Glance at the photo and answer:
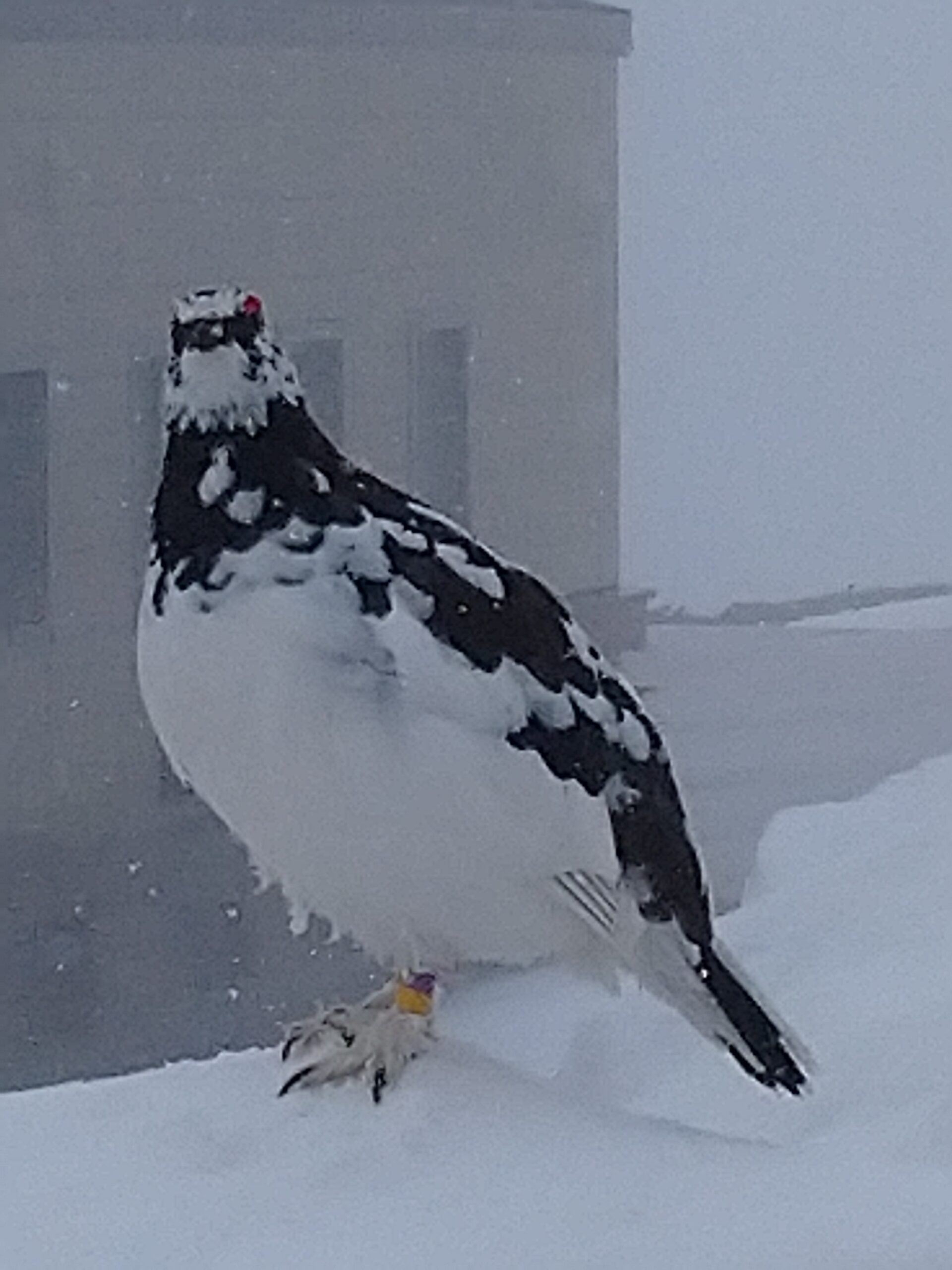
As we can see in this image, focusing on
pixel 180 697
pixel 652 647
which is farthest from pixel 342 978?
pixel 652 647

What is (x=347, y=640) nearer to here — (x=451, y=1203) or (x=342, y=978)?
(x=451, y=1203)

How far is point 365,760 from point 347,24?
2479 millimetres

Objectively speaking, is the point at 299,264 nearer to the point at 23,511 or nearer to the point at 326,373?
the point at 326,373

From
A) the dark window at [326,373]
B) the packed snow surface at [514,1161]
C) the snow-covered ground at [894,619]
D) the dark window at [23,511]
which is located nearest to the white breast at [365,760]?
the packed snow surface at [514,1161]

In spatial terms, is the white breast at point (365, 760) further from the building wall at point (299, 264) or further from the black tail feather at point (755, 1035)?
the building wall at point (299, 264)

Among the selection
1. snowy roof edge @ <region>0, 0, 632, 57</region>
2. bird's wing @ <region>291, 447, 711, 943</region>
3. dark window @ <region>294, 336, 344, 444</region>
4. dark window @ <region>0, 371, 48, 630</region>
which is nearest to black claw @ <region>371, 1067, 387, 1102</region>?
bird's wing @ <region>291, 447, 711, 943</region>

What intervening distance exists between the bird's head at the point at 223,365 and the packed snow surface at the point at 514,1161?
0.33 meters

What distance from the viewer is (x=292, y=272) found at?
340 centimetres

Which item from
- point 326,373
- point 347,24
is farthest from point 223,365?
point 347,24

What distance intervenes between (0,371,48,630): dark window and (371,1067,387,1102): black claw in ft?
6.65

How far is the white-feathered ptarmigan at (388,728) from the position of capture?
1.23m

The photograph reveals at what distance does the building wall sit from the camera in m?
3.23

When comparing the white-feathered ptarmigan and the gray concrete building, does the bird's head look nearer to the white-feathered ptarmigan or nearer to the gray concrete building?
the white-feathered ptarmigan

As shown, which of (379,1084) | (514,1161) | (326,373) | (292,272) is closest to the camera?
(514,1161)
